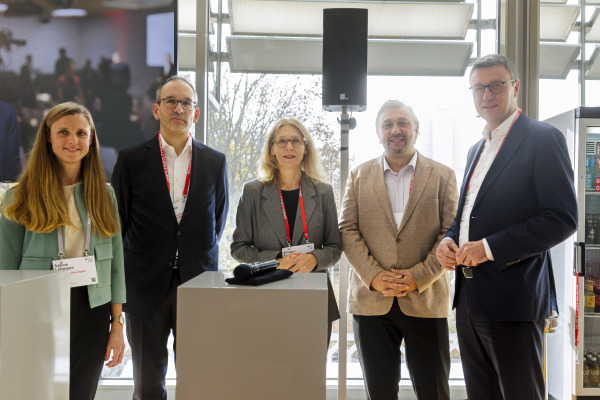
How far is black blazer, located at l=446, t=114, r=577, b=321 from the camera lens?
199 cm

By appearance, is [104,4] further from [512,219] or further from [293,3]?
[512,219]

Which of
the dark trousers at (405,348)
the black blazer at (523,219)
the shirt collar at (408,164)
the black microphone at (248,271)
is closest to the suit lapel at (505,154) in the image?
the black blazer at (523,219)

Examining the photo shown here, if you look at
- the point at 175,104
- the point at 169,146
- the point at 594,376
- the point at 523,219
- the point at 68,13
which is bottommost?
the point at 594,376

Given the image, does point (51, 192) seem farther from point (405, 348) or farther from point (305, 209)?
point (405, 348)

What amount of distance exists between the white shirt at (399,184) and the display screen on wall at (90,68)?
172cm

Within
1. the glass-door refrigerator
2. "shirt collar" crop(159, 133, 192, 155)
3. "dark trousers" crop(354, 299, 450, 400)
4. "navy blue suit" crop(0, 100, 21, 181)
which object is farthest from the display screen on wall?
the glass-door refrigerator

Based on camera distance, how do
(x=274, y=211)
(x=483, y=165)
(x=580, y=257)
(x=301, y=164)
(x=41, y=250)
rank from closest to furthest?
1. (x=41, y=250)
2. (x=483, y=165)
3. (x=274, y=211)
4. (x=301, y=164)
5. (x=580, y=257)

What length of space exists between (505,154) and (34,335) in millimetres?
1925

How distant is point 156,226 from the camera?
8.34ft

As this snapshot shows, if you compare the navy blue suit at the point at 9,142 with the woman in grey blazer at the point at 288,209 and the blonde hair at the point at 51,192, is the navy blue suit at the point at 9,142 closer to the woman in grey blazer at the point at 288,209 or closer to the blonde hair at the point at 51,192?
the blonde hair at the point at 51,192

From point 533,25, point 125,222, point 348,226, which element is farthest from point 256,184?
point 533,25

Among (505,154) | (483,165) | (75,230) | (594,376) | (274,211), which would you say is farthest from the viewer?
(594,376)

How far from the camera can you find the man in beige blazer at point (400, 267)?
8.23 ft

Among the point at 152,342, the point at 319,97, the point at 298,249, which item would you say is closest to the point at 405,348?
the point at 298,249
